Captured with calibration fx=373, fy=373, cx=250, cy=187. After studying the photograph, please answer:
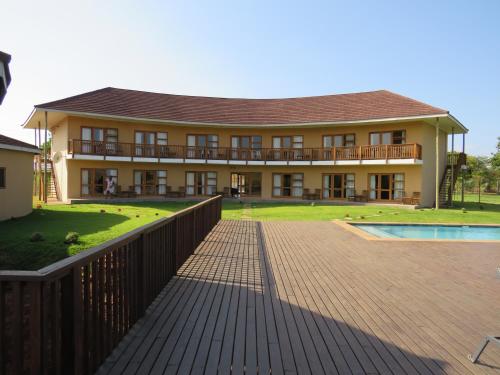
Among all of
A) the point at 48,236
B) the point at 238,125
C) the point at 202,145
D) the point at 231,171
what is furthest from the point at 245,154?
the point at 48,236

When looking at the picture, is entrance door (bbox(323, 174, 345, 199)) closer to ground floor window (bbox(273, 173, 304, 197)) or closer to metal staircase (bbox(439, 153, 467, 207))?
ground floor window (bbox(273, 173, 304, 197))

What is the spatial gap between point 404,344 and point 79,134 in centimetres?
2692

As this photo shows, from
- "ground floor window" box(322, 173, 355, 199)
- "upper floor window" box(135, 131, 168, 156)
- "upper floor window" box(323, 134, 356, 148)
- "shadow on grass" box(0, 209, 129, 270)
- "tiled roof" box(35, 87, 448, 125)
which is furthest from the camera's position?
"upper floor window" box(323, 134, 356, 148)

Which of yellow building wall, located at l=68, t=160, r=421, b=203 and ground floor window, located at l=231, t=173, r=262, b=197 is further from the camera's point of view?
ground floor window, located at l=231, t=173, r=262, b=197

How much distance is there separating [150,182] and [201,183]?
4000 mm

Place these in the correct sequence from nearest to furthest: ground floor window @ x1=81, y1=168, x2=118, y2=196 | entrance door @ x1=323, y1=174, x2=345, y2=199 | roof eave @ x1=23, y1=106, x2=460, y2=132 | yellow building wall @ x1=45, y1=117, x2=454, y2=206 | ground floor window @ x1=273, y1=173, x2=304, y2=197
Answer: roof eave @ x1=23, y1=106, x2=460, y2=132 → yellow building wall @ x1=45, y1=117, x2=454, y2=206 → ground floor window @ x1=81, y1=168, x2=118, y2=196 → entrance door @ x1=323, y1=174, x2=345, y2=199 → ground floor window @ x1=273, y1=173, x2=304, y2=197

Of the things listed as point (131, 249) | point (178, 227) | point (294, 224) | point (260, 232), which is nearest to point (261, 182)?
point (294, 224)

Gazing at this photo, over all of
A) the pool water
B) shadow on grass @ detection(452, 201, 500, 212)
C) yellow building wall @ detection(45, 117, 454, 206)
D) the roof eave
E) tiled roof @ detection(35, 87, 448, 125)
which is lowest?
the pool water

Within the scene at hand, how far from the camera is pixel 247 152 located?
29.5 metres

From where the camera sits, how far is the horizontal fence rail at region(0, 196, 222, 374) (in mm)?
2297

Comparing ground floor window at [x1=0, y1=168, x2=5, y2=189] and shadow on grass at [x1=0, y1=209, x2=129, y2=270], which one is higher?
ground floor window at [x1=0, y1=168, x2=5, y2=189]

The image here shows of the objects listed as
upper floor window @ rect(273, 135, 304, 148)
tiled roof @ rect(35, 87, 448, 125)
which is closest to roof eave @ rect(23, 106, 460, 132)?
tiled roof @ rect(35, 87, 448, 125)

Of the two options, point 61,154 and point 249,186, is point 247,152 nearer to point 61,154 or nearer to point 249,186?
point 249,186

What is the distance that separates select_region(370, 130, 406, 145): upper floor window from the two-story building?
0.23ft
